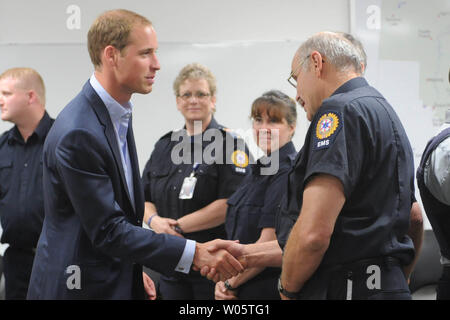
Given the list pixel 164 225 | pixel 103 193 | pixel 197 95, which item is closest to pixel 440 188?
pixel 103 193

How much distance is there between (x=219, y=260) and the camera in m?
1.88

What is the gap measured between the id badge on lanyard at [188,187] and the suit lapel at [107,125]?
3.99 feet

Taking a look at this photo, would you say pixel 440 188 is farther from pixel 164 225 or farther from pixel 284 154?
pixel 164 225

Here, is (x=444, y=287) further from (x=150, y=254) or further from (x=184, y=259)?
(x=150, y=254)

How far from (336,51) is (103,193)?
0.86m

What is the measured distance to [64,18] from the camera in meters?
4.11

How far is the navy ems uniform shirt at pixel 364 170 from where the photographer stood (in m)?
1.43

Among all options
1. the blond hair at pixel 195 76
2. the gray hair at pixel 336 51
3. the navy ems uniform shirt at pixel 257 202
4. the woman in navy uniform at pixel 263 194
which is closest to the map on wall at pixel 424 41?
the blond hair at pixel 195 76

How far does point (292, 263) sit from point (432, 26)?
322 cm

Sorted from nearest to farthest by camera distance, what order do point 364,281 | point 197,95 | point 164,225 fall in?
point 364,281 < point 164,225 < point 197,95

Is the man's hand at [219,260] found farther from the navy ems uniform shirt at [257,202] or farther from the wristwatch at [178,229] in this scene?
the wristwatch at [178,229]

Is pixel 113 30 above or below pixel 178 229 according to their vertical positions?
above
